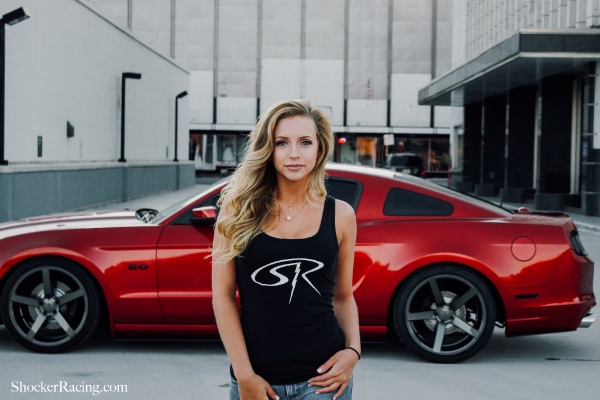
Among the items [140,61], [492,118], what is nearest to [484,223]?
[140,61]

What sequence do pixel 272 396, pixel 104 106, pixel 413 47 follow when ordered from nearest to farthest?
pixel 272 396
pixel 104 106
pixel 413 47

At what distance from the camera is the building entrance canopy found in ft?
77.8

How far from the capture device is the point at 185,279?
628 cm

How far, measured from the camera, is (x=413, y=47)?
61.3 meters

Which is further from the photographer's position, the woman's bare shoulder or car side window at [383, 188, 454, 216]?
car side window at [383, 188, 454, 216]

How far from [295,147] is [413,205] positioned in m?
4.05

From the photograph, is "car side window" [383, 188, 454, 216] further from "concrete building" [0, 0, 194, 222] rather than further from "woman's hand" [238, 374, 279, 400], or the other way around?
"concrete building" [0, 0, 194, 222]

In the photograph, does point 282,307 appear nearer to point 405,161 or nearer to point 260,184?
point 260,184

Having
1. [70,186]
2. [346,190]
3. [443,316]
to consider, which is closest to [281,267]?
[443,316]

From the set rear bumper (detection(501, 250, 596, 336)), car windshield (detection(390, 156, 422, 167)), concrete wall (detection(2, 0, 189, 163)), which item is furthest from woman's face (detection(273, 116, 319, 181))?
car windshield (detection(390, 156, 422, 167))

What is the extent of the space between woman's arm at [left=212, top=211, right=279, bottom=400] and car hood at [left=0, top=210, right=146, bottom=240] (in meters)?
4.01

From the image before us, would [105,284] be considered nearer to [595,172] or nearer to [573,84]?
[595,172]

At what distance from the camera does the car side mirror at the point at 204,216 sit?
→ 6.33 metres

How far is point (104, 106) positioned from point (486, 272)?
21892 mm
